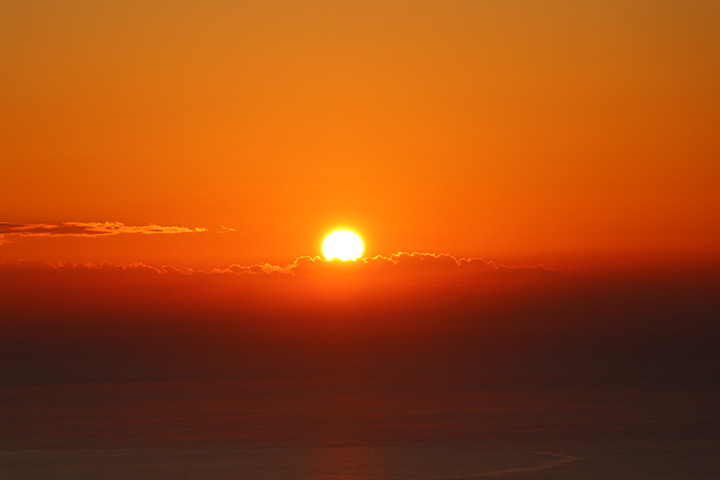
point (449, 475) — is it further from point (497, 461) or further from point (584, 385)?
point (584, 385)

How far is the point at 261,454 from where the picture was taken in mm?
39594

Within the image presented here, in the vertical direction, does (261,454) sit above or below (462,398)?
below

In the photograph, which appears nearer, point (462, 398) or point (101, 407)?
point (101, 407)

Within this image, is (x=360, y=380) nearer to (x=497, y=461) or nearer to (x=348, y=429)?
(x=348, y=429)

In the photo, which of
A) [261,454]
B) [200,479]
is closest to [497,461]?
[261,454]

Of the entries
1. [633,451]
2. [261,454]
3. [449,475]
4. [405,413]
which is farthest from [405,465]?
[405,413]

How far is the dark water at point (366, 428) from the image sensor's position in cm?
3600

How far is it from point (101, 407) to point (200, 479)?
134 ft

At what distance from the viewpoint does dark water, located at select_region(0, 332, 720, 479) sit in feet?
118

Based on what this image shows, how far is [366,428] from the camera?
51.5 metres

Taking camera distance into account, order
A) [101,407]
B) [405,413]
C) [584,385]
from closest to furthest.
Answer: [405,413]
[101,407]
[584,385]

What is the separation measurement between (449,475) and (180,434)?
859 inches

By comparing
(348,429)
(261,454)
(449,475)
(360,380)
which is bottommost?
(449,475)

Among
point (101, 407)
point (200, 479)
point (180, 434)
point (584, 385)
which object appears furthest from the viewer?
point (584, 385)
